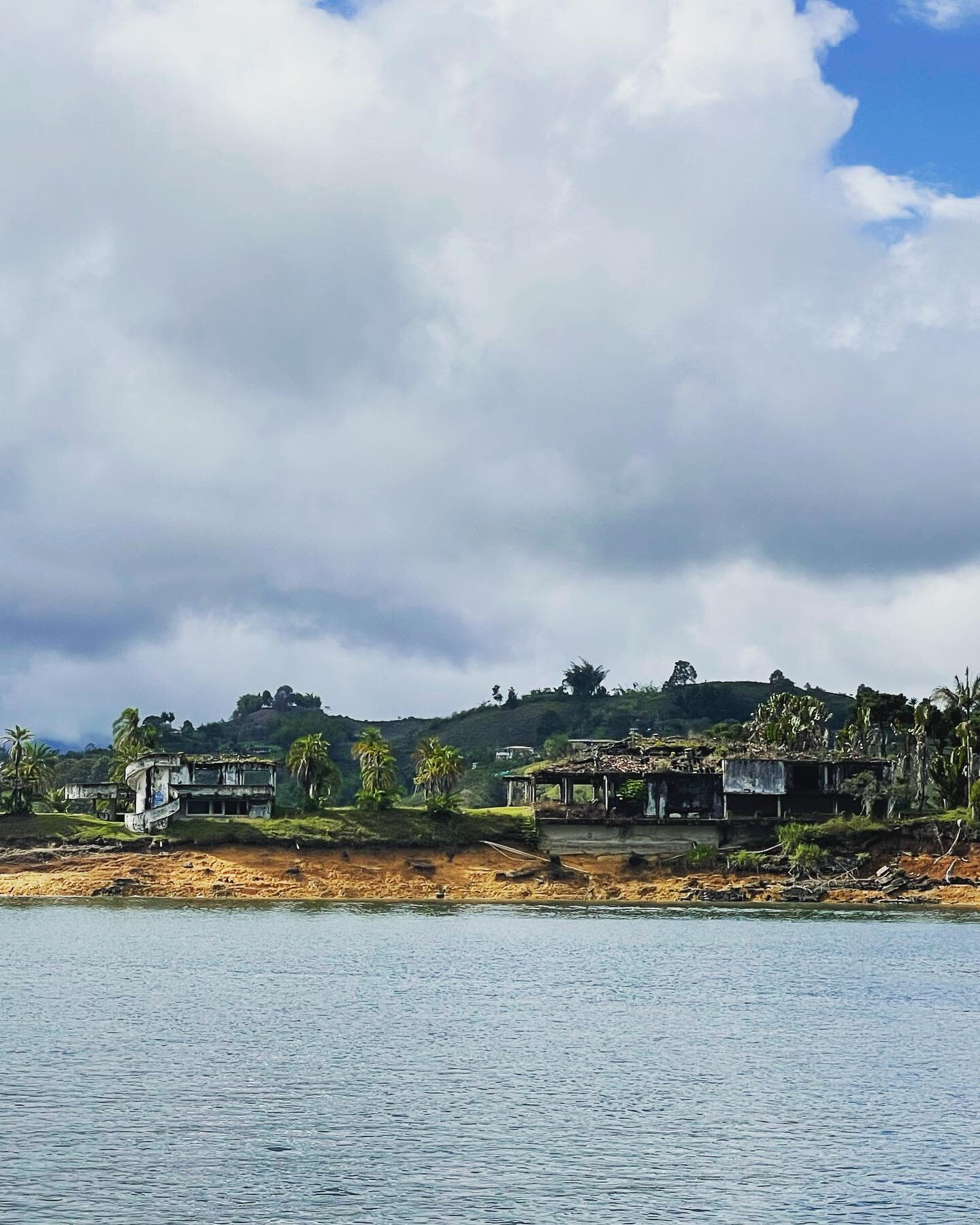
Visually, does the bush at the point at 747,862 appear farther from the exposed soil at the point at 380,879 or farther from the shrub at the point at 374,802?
the shrub at the point at 374,802

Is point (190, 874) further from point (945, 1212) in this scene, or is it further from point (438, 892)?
point (945, 1212)

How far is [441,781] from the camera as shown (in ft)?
468

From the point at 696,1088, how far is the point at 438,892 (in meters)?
84.6

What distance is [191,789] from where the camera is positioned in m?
144

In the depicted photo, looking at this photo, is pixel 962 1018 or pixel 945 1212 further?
pixel 962 1018

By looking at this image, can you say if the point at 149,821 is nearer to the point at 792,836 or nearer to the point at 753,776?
the point at 753,776

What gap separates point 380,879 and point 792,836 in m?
36.2

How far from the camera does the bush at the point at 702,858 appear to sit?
135 m

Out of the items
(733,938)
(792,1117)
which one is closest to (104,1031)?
(792,1117)

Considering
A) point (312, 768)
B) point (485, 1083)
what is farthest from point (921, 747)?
point (485, 1083)

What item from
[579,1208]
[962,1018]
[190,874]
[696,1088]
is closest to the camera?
[579,1208]

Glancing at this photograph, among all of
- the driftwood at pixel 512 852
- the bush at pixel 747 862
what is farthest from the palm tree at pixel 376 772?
the bush at pixel 747 862

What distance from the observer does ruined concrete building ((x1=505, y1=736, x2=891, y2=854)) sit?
139 metres

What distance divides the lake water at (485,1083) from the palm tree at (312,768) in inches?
2330
